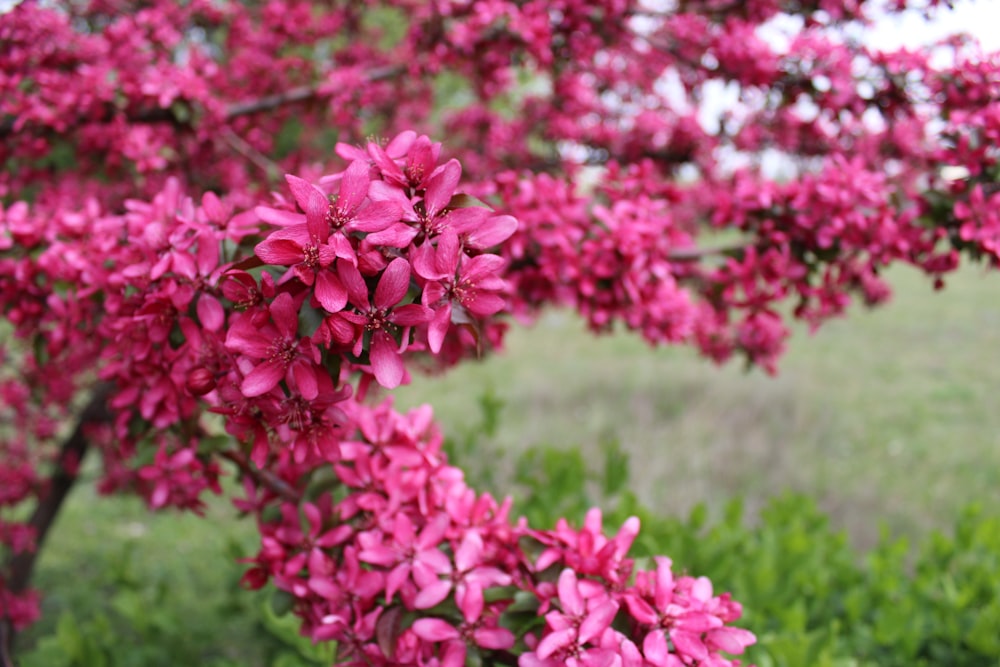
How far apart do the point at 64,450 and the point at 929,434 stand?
6.37 metres

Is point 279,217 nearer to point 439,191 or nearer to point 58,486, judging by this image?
point 439,191

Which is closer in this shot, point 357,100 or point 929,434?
point 357,100

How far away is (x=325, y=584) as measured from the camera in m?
1.37

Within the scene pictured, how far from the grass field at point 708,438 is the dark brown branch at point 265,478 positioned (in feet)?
4.45

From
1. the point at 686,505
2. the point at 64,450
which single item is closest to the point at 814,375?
the point at 686,505

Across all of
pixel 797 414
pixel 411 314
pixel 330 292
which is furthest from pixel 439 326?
pixel 797 414

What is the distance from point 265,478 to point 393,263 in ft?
2.63

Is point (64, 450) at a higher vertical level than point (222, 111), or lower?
lower

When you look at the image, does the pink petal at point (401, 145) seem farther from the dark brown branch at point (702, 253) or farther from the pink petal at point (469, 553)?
the dark brown branch at point (702, 253)

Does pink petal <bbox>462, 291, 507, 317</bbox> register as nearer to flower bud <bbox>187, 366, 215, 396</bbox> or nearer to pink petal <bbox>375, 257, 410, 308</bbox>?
pink petal <bbox>375, 257, 410, 308</bbox>

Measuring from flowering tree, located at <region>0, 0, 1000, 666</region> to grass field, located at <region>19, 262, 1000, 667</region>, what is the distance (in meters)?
0.85

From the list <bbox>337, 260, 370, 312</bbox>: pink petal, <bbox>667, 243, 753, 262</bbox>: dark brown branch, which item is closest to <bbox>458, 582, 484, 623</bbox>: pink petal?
<bbox>337, 260, 370, 312</bbox>: pink petal

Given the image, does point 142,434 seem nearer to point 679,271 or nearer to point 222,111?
point 222,111

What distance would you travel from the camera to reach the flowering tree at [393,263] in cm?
107
